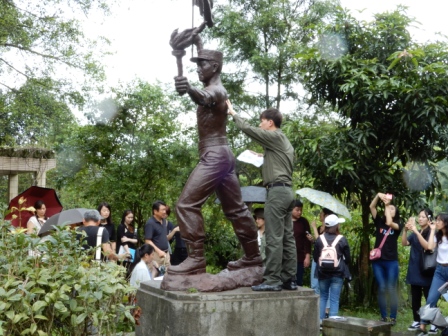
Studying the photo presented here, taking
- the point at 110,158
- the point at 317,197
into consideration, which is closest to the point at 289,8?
the point at 110,158

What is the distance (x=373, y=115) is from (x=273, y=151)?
4.08 meters

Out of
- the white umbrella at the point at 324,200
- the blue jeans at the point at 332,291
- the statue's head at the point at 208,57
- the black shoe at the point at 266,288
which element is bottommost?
the blue jeans at the point at 332,291

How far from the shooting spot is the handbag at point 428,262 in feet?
26.1

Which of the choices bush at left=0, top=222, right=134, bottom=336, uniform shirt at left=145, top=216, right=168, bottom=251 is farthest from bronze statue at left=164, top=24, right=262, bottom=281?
uniform shirt at left=145, top=216, right=168, bottom=251

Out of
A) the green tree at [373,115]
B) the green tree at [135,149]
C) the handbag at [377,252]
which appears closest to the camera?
the handbag at [377,252]

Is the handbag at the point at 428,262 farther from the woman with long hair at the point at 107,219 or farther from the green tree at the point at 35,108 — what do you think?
the green tree at the point at 35,108

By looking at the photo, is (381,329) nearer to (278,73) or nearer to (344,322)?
(344,322)

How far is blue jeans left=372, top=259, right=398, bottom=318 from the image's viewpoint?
8578mm

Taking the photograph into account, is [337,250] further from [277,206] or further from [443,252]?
[277,206]

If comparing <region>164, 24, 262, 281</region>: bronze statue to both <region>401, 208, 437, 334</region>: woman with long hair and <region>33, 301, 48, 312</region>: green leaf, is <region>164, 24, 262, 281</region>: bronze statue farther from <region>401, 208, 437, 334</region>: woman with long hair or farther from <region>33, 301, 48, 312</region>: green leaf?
<region>401, 208, 437, 334</region>: woman with long hair

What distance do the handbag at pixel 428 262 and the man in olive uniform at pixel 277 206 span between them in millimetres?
2899

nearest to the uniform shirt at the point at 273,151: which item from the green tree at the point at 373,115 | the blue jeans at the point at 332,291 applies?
the blue jeans at the point at 332,291

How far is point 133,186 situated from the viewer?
13.9 meters

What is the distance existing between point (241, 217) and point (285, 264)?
0.65 metres
